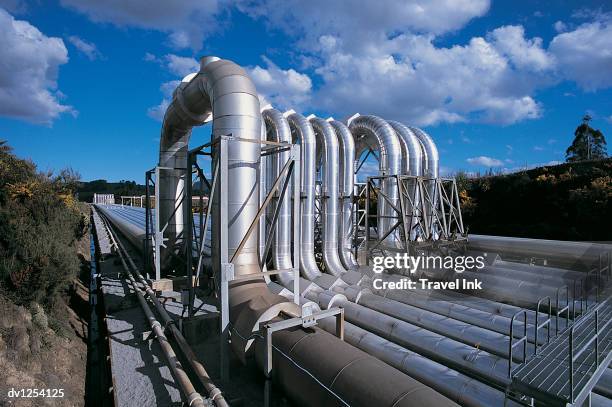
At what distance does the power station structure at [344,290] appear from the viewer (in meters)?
4.83

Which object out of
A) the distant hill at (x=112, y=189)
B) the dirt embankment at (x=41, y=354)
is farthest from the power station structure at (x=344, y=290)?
the distant hill at (x=112, y=189)

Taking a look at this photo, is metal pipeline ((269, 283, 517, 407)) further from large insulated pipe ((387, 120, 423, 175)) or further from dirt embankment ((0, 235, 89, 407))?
large insulated pipe ((387, 120, 423, 175))

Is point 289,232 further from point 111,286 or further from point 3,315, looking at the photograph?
point 3,315

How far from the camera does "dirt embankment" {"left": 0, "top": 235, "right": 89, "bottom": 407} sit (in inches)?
268

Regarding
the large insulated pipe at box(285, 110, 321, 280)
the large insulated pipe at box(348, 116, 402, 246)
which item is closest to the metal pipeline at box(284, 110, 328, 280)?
the large insulated pipe at box(285, 110, 321, 280)

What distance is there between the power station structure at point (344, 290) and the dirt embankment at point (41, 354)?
200 cm

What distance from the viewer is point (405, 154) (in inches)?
590

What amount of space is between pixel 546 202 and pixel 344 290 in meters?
22.7

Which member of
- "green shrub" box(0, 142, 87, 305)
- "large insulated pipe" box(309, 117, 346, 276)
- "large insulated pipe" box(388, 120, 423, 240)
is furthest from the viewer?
"large insulated pipe" box(388, 120, 423, 240)

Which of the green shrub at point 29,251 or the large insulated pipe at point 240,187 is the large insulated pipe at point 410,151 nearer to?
the large insulated pipe at point 240,187

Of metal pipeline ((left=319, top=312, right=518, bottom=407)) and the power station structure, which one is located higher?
the power station structure

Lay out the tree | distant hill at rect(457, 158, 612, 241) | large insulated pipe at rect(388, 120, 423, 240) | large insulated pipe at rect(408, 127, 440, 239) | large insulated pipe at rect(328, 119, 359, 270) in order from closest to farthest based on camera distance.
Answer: large insulated pipe at rect(328, 119, 359, 270) → large insulated pipe at rect(388, 120, 423, 240) → large insulated pipe at rect(408, 127, 440, 239) → distant hill at rect(457, 158, 612, 241) → the tree

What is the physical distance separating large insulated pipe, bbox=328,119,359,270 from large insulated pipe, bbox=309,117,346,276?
0.52 metres

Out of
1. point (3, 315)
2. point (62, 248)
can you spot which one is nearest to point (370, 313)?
point (3, 315)
